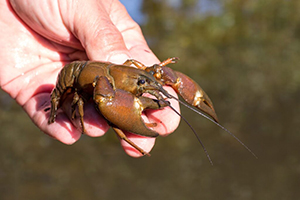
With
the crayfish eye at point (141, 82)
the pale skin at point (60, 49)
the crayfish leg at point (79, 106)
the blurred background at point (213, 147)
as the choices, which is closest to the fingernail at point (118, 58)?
the pale skin at point (60, 49)

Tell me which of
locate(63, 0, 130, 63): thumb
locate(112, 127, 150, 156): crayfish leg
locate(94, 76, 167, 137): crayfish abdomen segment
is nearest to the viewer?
locate(94, 76, 167, 137): crayfish abdomen segment

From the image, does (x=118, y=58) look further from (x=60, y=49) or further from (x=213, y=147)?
(x=213, y=147)

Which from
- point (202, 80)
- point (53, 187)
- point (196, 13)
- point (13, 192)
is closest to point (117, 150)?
point (53, 187)

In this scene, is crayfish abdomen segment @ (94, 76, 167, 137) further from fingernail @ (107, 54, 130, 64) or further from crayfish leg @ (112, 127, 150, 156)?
fingernail @ (107, 54, 130, 64)

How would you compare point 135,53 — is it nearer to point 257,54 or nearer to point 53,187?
point 53,187

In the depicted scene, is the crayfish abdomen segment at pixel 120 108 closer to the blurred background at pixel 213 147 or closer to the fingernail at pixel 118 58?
the fingernail at pixel 118 58

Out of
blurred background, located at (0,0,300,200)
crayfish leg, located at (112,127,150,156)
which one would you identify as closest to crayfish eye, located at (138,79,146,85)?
crayfish leg, located at (112,127,150,156)

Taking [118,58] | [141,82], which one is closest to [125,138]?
[141,82]
